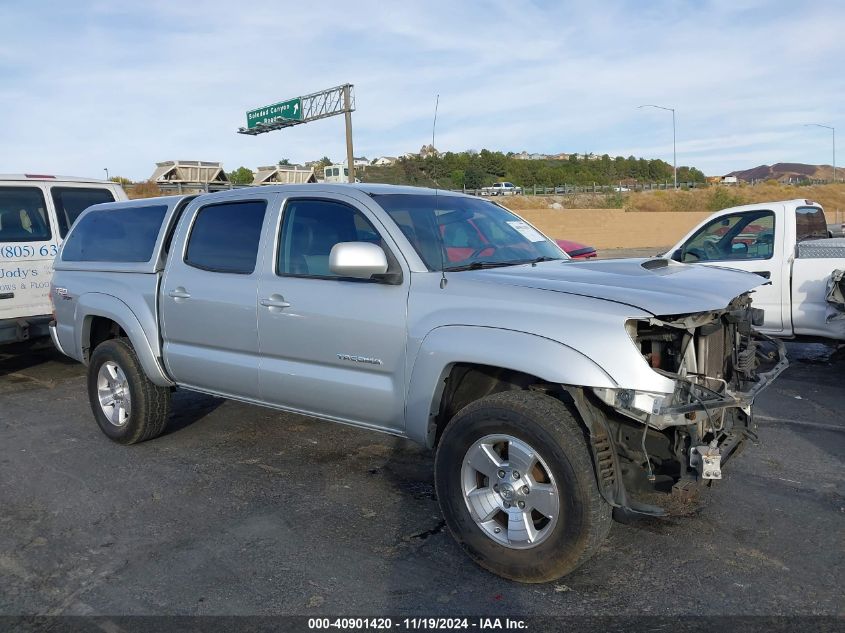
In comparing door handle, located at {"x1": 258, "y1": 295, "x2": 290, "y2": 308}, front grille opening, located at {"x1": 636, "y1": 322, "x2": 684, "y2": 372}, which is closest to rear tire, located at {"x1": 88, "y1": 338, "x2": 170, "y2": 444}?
door handle, located at {"x1": 258, "y1": 295, "x2": 290, "y2": 308}

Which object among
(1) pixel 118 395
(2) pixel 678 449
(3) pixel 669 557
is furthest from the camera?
(1) pixel 118 395

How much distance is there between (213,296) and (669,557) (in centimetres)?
326

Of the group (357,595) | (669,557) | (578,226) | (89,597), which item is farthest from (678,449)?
(578,226)

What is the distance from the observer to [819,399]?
660 centimetres

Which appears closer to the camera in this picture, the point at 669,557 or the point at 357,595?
the point at 357,595

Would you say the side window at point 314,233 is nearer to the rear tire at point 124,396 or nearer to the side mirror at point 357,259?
the side mirror at point 357,259

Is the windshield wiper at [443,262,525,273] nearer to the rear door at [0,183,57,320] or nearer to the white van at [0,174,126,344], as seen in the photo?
the white van at [0,174,126,344]

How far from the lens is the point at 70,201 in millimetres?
8828

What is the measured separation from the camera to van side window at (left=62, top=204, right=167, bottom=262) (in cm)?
575

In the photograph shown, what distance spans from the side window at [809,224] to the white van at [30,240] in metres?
8.15

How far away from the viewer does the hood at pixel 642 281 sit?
3.38m

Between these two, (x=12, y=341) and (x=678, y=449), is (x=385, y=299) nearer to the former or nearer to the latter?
(x=678, y=449)

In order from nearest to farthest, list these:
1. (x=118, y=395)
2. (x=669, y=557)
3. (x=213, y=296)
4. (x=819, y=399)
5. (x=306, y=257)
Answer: (x=669, y=557) < (x=306, y=257) < (x=213, y=296) < (x=118, y=395) < (x=819, y=399)

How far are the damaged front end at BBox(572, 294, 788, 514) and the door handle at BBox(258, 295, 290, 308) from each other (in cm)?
198
